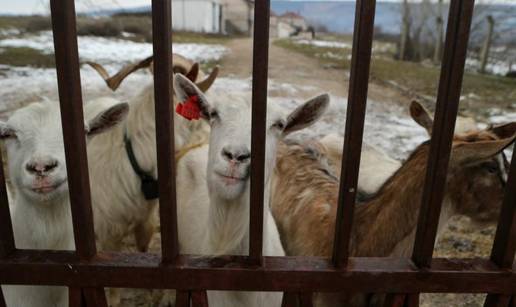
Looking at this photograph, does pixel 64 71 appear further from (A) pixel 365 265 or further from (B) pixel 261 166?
(A) pixel 365 265

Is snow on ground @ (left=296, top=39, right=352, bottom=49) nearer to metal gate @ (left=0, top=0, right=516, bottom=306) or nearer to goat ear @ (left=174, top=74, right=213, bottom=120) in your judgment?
goat ear @ (left=174, top=74, right=213, bottom=120)

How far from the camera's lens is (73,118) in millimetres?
1449

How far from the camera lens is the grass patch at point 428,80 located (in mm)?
9781

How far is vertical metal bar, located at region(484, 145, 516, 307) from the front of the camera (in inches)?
61.2

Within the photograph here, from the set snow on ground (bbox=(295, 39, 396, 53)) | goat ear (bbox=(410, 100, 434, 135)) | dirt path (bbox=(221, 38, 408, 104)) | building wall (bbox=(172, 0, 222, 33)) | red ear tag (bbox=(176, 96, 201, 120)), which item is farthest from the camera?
building wall (bbox=(172, 0, 222, 33))

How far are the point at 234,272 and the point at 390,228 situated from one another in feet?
3.77

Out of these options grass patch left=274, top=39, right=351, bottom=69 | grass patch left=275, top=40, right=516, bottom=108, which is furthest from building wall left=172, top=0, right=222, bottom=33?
grass patch left=275, top=40, right=516, bottom=108

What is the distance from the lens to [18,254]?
5.27 feet

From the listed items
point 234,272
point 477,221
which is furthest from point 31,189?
point 477,221

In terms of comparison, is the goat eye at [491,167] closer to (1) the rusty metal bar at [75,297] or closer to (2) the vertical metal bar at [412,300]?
(2) the vertical metal bar at [412,300]

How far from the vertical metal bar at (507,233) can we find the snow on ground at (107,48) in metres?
11.1

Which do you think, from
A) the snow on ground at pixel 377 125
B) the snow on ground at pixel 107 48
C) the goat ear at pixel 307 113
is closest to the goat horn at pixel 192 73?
the goat ear at pixel 307 113

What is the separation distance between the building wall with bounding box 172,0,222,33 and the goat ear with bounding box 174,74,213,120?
2117 cm

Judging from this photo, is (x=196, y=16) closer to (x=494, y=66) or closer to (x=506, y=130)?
(x=494, y=66)
